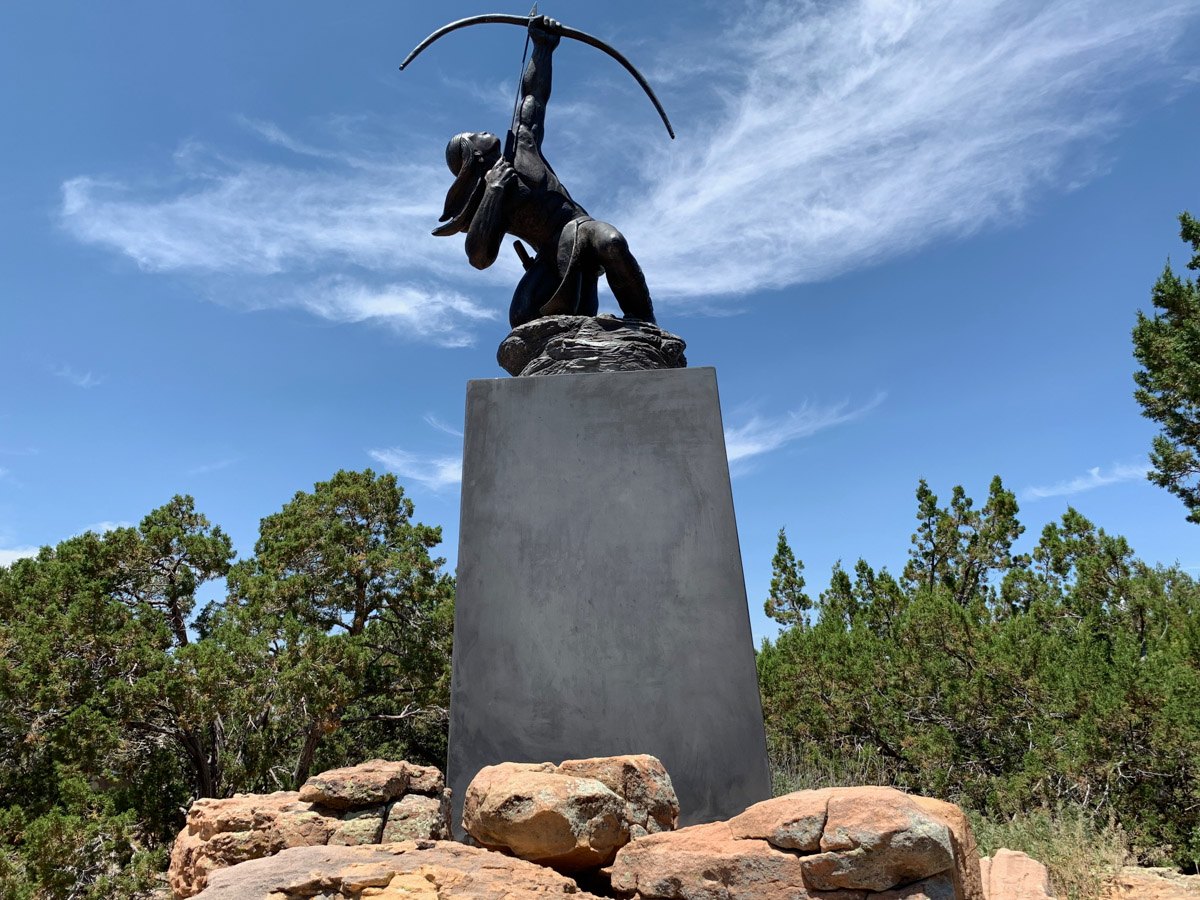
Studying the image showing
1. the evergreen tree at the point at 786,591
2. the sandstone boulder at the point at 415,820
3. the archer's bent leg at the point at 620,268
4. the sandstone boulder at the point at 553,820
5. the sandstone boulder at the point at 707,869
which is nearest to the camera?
the sandstone boulder at the point at 707,869

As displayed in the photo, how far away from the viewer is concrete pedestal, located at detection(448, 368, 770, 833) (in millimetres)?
3373

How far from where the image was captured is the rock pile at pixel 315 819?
257 cm

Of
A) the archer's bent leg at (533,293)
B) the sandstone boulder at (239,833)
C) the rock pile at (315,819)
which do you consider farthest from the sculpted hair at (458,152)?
the sandstone boulder at (239,833)

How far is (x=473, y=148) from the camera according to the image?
15.6ft

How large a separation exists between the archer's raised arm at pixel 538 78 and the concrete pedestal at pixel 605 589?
1.93m

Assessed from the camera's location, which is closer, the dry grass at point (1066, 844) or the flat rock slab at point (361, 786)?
the flat rock slab at point (361, 786)

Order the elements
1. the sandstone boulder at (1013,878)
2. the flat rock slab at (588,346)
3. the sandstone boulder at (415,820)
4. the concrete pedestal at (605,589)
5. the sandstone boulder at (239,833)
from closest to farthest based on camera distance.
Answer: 1. the sandstone boulder at (239,833)
2. the sandstone boulder at (415,820)
3. the sandstone boulder at (1013,878)
4. the concrete pedestal at (605,589)
5. the flat rock slab at (588,346)

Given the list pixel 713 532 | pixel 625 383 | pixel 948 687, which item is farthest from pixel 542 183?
pixel 948 687

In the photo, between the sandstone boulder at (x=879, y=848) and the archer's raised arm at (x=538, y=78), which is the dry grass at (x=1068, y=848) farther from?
the archer's raised arm at (x=538, y=78)

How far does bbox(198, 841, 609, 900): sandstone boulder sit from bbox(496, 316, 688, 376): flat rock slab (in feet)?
7.80

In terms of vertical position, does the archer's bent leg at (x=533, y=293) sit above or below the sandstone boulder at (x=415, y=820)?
above

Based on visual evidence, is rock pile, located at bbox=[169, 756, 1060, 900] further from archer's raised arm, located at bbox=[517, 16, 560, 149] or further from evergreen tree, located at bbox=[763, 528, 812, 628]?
evergreen tree, located at bbox=[763, 528, 812, 628]

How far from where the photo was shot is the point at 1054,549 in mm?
13703

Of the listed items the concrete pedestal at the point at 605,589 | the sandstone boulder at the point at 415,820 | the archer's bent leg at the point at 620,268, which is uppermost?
the archer's bent leg at the point at 620,268
